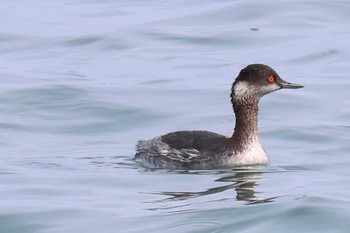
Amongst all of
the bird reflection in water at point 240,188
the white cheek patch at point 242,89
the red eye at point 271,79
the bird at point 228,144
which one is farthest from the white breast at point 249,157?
the red eye at point 271,79

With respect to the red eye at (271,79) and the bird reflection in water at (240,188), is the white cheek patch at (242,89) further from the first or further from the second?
the bird reflection in water at (240,188)

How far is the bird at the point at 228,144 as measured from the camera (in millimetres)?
15820

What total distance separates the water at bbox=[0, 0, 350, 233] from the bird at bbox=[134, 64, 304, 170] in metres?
0.21

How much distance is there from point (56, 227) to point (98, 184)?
6.70 ft

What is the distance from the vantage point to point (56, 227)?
12766mm

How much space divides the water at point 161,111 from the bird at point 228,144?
21 cm

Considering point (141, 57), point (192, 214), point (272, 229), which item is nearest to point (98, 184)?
point (192, 214)

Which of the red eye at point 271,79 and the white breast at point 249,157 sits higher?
the red eye at point 271,79

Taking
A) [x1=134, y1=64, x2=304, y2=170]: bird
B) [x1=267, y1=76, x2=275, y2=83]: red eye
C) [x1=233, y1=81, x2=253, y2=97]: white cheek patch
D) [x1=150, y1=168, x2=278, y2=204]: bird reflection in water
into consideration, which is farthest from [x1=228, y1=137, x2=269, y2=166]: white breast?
[x1=267, y1=76, x2=275, y2=83]: red eye

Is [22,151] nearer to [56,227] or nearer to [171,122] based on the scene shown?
[171,122]

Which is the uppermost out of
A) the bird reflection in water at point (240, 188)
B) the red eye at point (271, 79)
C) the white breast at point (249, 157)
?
the red eye at point (271, 79)

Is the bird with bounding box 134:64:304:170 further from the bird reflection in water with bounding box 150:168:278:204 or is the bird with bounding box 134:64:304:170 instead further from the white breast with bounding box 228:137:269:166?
the bird reflection in water with bounding box 150:168:278:204

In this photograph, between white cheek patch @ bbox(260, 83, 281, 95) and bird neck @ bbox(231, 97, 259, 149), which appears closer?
bird neck @ bbox(231, 97, 259, 149)

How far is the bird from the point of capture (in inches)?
623
